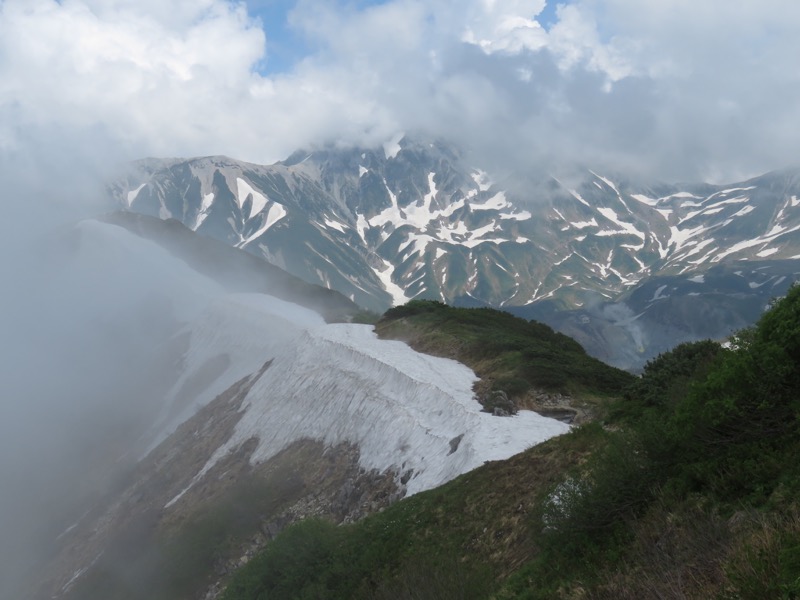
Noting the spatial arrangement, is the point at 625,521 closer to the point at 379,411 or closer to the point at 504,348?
the point at 379,411

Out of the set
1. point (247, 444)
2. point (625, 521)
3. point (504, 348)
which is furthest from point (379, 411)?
point (625, 521)

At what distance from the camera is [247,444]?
45031 mm

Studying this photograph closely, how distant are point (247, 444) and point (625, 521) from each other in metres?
37.2

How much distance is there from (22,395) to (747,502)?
104m

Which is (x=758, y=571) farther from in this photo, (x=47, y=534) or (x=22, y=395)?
(x=22, y=395)

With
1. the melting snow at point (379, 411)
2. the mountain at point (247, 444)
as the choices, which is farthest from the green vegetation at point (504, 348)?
the mountain at point (247, 444)

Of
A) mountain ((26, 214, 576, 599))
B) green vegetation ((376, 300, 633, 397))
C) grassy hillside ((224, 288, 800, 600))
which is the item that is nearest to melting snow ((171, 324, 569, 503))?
mountain ((26, 214, 576, 599))

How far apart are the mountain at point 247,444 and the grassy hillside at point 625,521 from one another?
584cm

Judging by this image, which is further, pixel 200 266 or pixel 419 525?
pixel 200 266

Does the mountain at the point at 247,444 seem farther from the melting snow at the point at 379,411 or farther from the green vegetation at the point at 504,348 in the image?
the green vegetation at the point at 504,348

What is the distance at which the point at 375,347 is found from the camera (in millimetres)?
48219

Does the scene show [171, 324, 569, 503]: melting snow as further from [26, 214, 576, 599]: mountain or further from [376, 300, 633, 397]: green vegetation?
[376, 300, 633, 397]: green vegetation

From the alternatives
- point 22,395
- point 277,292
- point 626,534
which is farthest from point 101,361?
point 626,534

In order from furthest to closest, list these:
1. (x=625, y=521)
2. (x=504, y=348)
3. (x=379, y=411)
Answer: (x=504, y=348) < (x=379, y=411) < (x=625, y=521)
